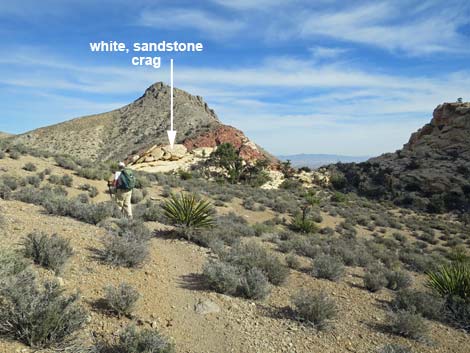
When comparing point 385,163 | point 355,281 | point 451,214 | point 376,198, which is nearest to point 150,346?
point 355,281

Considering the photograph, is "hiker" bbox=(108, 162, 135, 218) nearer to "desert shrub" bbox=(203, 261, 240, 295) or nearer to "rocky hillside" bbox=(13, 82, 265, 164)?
"desert shrub" bbox=(203, 261, 240, 295)

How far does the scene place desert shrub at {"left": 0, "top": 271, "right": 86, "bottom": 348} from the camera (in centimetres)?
386

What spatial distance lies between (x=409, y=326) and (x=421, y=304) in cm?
133

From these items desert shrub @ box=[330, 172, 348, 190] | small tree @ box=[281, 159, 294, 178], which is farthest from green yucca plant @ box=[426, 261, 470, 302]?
small tree @ box=[281, 159, 294, 178]

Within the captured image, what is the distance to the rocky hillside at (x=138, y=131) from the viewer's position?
183 feet

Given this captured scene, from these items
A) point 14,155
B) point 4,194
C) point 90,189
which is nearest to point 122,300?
point 4,194

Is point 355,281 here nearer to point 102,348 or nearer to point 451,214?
point 102,348

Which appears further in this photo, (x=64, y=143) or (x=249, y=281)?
(x=64, y=143)

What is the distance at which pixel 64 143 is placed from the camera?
209 ft

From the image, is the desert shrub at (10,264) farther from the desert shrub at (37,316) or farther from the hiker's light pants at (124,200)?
the hiker's light pants at (124,200)

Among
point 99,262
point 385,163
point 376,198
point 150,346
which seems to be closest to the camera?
point 150,346

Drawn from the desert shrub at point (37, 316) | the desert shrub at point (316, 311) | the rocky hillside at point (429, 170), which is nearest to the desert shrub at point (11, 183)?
the desert shrub at point (37, 316)

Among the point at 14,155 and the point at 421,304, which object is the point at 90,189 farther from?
the point at 421,304

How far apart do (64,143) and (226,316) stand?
6550 cm
